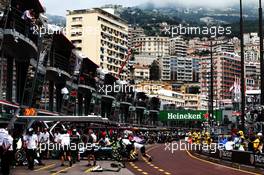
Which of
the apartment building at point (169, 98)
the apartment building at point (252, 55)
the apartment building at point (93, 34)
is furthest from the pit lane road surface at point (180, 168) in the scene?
the apartment building at point (252, 55)

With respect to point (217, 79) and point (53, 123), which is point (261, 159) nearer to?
point (53, 123)

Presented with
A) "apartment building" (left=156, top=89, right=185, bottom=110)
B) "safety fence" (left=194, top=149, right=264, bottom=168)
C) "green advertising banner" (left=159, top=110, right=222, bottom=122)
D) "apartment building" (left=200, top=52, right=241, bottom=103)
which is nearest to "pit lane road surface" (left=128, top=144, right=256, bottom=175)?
"safety fence" (left=194, top=149, right=264, bottom=168)

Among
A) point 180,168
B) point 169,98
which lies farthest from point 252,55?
point 180,168

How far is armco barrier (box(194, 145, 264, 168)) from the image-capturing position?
21.5m

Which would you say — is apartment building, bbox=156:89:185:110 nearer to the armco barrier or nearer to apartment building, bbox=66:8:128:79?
apartment building, bbox=66:8:128:79

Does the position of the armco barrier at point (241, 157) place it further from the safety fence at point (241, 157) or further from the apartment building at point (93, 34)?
the apartment building at point (93, 34)

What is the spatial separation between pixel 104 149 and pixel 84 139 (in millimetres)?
4155

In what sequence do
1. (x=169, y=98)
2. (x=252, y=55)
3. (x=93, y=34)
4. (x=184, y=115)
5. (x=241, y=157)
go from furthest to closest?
(x=252, y=55) → (x=169, y=98) → (x=93, y=34) → (x=184, y=115) → (x=241, y=157)

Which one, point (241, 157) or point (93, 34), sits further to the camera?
point (93, 34)

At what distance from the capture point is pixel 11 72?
41.6 m

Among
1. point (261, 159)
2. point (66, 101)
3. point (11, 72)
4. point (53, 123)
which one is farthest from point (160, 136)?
point (261, 159)

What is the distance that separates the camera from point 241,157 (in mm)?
24203

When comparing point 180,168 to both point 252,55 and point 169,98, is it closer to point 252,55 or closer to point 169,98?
point 169,98

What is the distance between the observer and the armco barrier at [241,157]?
70.5ft
